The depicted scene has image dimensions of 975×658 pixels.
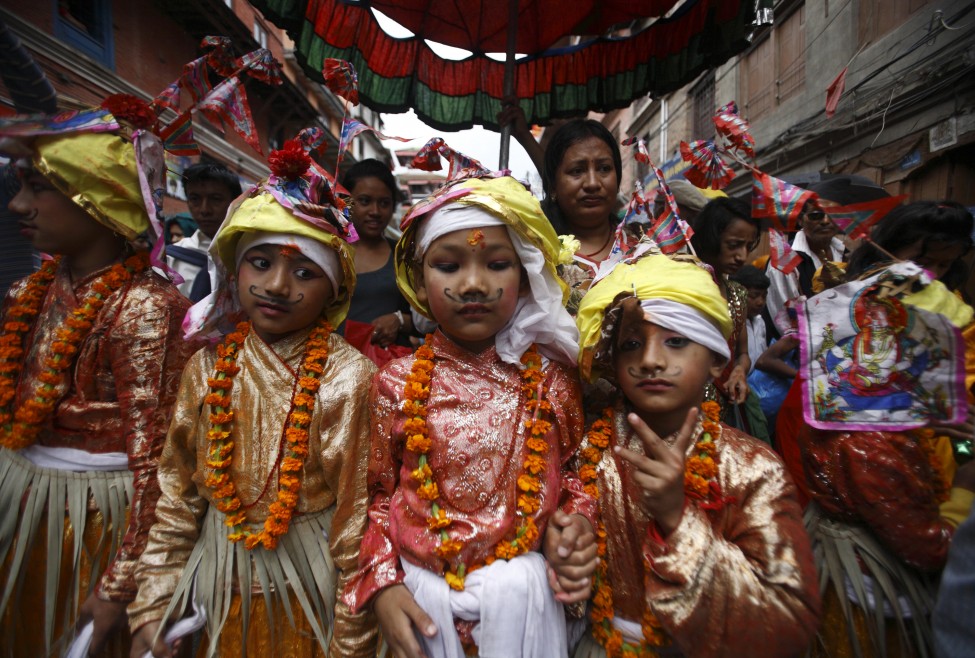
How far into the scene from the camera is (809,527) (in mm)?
1769

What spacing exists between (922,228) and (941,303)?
82 cm

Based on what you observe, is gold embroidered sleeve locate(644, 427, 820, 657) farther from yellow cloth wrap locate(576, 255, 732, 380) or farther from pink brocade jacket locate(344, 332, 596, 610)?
yellow cloth wrap locate(576, 255, 732, 380)

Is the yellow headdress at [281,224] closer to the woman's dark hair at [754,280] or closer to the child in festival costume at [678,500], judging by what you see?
the child in festival costume at [678,500]

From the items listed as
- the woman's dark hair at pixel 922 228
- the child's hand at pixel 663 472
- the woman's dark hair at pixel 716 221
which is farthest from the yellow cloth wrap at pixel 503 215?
the woman's dark hair at pixel 716 221

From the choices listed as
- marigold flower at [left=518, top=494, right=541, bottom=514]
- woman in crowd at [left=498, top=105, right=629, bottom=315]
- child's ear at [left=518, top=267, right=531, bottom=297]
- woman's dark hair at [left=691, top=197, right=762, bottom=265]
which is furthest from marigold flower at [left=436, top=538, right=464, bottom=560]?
woman's dark hair at [left=691, top=197, right=762, bottom=265]

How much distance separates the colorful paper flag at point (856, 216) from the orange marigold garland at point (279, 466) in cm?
197

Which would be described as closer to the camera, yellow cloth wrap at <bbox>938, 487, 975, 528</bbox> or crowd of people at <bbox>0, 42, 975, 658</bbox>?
crowd of people at <bbox>0, 42, 975, 658</bbox>

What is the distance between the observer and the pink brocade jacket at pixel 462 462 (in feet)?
4.72

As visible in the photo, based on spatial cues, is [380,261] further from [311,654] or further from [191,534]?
[311,654]

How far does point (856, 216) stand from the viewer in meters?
1.68

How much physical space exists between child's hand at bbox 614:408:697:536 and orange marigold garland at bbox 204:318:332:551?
110 cm

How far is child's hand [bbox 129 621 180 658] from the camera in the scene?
1535 millimetres

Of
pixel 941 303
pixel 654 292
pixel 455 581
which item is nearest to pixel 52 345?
pixel 455 581

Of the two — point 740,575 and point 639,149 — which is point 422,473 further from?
point 639,149
